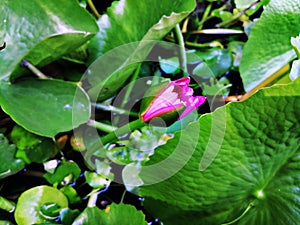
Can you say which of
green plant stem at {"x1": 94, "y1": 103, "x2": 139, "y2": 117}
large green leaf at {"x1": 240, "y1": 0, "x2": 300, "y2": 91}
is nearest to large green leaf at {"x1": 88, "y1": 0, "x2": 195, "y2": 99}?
green plant stem at {"x1": 94, "y1": 103, "x2": 139, "y2": 117}

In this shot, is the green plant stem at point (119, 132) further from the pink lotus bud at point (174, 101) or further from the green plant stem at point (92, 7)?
the green plant stem at point (92, 7)

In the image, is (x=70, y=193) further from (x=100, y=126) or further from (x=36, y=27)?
(x=36, y=27)

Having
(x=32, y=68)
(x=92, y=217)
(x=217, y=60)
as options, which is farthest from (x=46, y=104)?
(x=217, y=60)

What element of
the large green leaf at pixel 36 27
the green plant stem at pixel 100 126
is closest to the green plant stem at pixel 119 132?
the green plant stem at pixel 100 126

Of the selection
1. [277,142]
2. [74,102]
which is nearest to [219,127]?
[277,142]

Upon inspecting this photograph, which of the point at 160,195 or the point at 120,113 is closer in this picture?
the point at 160,195

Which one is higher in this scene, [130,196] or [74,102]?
[74,102]

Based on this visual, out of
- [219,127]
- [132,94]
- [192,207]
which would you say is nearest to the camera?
[219,127]

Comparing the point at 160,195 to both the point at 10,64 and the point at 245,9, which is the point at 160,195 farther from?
the point at 245,9
